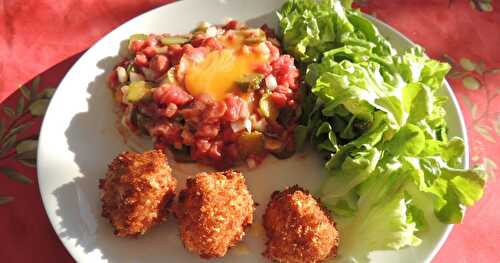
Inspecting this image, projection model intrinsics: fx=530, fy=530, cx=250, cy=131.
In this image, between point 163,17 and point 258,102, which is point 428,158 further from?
point 163,17

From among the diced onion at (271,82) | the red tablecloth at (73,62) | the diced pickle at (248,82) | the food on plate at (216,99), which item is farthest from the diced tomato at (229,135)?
the red tablecloth at (73,62)

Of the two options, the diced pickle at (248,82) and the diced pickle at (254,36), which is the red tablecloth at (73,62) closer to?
the diced pickle at (254,36)

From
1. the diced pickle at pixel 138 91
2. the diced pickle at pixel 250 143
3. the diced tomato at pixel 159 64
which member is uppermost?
the diced tomato at pixel 159 64

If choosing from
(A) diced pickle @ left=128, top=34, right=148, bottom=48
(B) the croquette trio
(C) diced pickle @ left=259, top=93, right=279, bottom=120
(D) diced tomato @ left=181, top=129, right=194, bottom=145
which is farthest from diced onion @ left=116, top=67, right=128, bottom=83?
(C) diced pickle @ left=259, top=93, right=279, bottom=120

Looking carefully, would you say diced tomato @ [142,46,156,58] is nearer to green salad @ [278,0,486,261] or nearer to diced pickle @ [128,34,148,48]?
diced pickle @ [128,34,148,48]

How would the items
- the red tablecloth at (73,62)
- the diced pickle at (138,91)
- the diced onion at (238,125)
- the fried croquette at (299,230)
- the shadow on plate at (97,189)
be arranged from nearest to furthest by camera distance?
the fried croquette at (299,230)
the shadow on plate at (97,189)
the red tablecloth at (73,62)
the diced onion at (238,125)
the diced pickle at (138,91)

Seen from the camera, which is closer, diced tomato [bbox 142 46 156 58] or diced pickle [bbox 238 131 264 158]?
diced pickle [bbox 238 131 264 158]

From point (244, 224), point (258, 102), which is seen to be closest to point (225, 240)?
point (244, 224)
